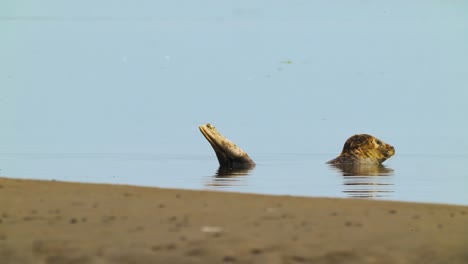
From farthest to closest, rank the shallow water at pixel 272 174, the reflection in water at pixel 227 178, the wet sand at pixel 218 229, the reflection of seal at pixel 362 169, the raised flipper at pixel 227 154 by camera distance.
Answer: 1. the raised flipper at pixel 227 154
2. the reflection of seal at pixel 362 169
3. the reflection in water at pixel 227 178
4. the shallow water at pixel 272 174
5. the wet sand at pixel 218 229

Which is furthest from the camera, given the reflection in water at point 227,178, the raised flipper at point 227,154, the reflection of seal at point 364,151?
the reflection of seal at point 364,151

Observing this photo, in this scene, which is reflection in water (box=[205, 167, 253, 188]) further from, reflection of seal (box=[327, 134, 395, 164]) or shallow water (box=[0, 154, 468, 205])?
reflection of seal (box=[327, 134, 395, 164])

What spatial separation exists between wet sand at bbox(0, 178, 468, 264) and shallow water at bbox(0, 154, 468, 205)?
330 inches

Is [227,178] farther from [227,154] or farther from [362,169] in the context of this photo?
[362,169]

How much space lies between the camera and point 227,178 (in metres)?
25.4

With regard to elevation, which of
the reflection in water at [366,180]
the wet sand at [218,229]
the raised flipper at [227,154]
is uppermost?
the raised flipper at [227,154]

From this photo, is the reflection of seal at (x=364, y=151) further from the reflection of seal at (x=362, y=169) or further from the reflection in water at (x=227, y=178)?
the reflection in water at (x=227, y=178)

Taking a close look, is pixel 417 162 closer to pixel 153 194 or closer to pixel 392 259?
pixel 153 194

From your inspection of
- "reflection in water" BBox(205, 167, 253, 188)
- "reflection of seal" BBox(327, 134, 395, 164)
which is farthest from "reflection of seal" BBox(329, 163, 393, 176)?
"reflection in water" BBox(205, 167, 253, 188)

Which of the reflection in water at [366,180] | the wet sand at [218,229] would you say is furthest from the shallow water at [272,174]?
the wet sand at [218,229]

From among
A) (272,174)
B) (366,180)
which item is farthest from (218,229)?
(272,174)

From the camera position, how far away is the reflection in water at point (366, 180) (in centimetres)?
2256

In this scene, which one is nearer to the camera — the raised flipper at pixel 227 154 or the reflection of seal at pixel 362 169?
the reflection of seal at pixel 362 169

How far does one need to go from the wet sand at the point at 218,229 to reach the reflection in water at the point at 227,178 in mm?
9625
